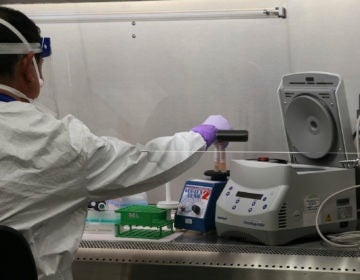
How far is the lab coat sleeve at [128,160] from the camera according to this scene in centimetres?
135

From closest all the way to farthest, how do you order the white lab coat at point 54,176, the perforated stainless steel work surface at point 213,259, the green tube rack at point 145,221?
the white lab coat at point 54,176 → the perforated stainless steel work surface at point 213,259 → the green tube rack at point 145,221

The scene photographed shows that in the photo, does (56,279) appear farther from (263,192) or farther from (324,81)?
(324,81)

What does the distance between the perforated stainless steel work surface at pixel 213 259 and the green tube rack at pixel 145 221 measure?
6 centimetres

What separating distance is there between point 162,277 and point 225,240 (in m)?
0.22

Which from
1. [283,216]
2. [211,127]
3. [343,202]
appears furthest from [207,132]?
[343,202]

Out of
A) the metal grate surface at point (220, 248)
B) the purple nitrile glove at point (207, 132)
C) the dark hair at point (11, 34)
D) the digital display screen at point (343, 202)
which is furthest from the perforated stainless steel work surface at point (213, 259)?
the dark hair at point (11, 34)

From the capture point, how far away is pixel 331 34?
1855mm

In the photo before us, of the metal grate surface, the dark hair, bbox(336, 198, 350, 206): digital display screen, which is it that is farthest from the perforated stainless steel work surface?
the dark hair

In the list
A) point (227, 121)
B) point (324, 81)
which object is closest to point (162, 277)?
point (227, 121)

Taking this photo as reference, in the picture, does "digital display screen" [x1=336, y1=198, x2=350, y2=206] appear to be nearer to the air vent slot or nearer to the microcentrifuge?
the microcentrifuge

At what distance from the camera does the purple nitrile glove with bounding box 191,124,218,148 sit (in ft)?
5.37

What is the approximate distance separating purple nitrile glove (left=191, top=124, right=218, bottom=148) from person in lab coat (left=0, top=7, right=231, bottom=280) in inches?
6.9

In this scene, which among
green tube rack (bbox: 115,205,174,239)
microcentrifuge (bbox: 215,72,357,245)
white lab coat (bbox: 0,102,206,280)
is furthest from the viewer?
green tube rack (bbox: 115,205,174,239)

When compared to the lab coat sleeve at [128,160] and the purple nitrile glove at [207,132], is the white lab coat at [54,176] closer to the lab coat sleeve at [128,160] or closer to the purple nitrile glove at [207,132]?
the lab coat sleeve at [128,160]
